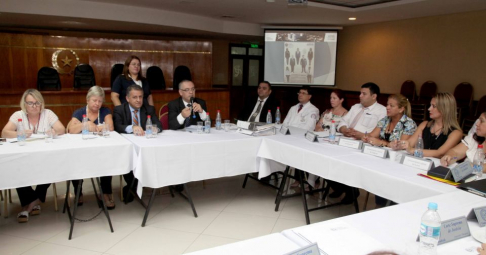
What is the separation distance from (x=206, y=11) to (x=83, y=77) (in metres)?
2.67

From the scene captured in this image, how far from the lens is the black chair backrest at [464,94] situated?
6.47 metres

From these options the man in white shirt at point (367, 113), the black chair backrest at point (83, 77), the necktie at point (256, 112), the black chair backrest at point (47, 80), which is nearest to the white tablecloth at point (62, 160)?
the necktie at point (256, 112)

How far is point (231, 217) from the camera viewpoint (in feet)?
10.7

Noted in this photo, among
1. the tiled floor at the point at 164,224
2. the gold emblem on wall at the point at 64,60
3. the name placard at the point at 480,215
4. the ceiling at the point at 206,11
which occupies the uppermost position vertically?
the ceiling at the point at 206,11

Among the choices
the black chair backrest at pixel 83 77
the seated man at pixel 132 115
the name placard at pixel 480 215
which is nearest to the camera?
the name placard at pixel 480 215

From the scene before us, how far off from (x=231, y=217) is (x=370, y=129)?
5.69 ft

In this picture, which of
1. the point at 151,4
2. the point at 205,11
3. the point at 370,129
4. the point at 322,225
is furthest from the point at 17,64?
the point at 322,225

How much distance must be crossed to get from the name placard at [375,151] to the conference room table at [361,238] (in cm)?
104

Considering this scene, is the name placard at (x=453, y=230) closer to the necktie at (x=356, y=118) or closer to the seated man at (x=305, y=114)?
the necktie at (x=356, y=118)

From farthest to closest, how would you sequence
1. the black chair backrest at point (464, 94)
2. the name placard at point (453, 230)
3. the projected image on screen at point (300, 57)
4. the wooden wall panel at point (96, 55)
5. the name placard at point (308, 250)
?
the projected image on screen at point (300, 57) < the wooden wall panel at point (96, 55) < the black chair backrest at point (464, 94) < the name placard at point (453, 230) < the name placard at point (308, 250)

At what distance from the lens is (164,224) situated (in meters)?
3.08

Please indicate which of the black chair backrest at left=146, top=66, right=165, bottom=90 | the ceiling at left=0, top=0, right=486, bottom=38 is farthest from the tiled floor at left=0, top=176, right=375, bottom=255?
the black chair backrest at left=146, top=66, right=165, bottom=90

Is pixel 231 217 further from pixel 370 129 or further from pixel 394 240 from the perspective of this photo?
pixel 394 240

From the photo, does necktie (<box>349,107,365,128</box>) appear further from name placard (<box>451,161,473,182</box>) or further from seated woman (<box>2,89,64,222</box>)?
seated woman (<box>2,89,64,222</box>)
